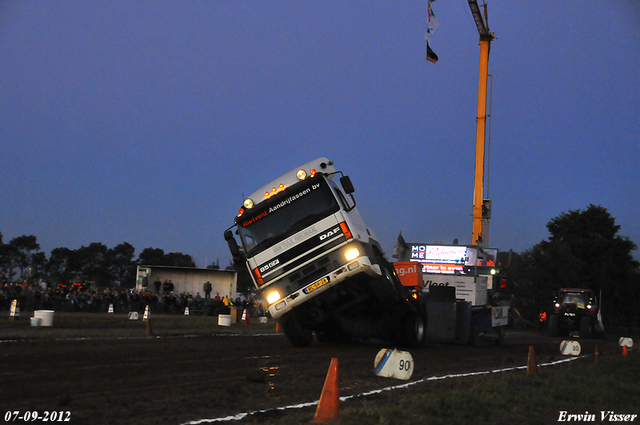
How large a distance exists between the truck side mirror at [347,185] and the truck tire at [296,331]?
307 centimetres

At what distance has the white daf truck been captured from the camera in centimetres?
1176

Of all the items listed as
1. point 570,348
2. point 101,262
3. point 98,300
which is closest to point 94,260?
point 101,262

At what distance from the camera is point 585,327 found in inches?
1136

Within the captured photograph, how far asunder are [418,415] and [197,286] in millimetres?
30541

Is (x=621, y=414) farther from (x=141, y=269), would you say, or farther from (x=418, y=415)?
(x=141, y=269)

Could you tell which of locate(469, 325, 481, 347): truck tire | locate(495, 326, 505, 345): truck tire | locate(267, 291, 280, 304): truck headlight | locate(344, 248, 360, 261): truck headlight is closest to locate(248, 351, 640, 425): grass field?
locate(344, 248, 360, 261): truck headlight

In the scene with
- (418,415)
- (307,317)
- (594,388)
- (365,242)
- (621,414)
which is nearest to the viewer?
(418,415)

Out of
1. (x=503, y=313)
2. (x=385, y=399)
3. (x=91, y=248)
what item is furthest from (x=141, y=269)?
(x=91, y=248)

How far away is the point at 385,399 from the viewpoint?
23.9ft

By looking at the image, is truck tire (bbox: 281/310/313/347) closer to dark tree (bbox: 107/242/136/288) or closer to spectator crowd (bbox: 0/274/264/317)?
spectator crowd (bbox: 0/274/264/317)

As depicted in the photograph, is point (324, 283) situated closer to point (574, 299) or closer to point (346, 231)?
point (346, 231)

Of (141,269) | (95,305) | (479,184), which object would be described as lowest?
(95,305)

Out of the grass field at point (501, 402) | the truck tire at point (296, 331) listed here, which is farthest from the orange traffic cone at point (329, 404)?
the truck tire at point (296, 331)

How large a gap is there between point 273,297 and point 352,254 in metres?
2.01
